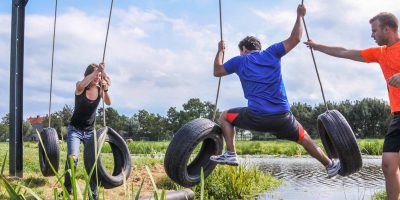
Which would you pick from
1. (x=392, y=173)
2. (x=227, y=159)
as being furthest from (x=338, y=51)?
(x=227, y=159)

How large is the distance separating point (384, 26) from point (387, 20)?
6 centimetres

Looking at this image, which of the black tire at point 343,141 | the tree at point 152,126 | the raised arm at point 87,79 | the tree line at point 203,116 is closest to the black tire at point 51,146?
the raised arm at point 87,79

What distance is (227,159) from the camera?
4.53 m

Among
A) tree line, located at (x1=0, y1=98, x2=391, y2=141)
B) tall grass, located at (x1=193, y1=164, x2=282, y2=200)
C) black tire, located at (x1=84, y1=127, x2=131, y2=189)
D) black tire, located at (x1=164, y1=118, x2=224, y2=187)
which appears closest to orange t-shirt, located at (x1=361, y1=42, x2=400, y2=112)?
black tire, located at (x1=164, y1=118, x2=224, y2=187)

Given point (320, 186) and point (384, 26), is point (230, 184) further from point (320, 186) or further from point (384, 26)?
point (384, 26)

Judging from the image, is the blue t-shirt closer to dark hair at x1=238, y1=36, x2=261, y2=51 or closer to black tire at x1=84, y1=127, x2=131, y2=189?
dark hair at x1=238, y1=36, x2=261, y2=51

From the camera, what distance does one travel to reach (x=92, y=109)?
5.96 metres

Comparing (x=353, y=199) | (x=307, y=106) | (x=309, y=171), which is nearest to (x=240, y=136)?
(x=307, y=106)

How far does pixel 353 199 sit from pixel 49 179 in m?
6.44

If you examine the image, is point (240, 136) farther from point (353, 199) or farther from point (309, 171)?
point (353, 199)

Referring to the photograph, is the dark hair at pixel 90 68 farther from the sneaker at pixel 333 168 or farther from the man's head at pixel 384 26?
the man's head at pixel 384 26

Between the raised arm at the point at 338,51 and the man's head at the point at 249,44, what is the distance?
50cm

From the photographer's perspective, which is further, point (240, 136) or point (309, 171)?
point (240, 136)

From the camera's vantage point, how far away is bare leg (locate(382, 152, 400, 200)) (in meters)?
4.25
